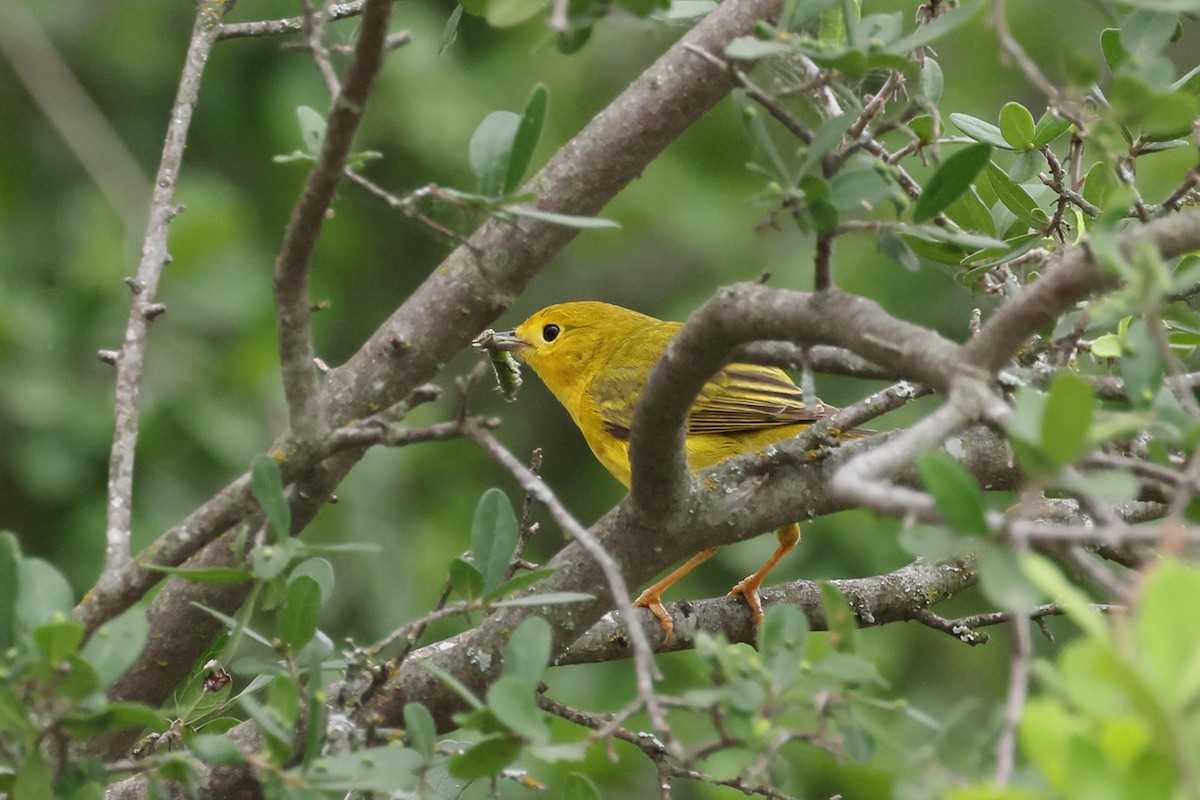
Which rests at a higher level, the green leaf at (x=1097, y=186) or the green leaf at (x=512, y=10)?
the green leaf at (x=512, y=10)

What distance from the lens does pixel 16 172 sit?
717cm

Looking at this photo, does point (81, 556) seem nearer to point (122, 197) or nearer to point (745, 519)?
point (122, 197)

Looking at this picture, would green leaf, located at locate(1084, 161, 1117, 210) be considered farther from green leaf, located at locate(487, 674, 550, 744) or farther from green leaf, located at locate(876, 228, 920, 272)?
green leaf, located at locate(487, 674, 550, 744)

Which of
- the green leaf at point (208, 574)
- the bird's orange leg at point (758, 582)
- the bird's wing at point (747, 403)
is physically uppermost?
the bird's wing at point (747, 403)

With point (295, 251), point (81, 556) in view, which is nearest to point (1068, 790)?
point (295, 251)

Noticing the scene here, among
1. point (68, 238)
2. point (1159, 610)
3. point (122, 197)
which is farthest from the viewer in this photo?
point (68, 238)

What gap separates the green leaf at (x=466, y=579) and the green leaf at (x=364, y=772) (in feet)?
1.21

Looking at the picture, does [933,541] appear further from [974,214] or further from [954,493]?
[974,214]

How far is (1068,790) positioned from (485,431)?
1068mm

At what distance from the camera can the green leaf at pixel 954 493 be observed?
1407 millimetres

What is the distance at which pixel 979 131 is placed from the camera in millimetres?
2992

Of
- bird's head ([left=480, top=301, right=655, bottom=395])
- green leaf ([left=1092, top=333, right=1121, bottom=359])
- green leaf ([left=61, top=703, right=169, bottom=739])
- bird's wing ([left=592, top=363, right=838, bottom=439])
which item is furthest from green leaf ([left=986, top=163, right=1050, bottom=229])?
bird's head ([left=480, top=301, right=655, bottom=395])

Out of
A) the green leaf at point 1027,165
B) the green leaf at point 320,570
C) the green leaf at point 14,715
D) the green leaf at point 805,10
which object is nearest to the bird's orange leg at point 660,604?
the green leaf at point 1027,165

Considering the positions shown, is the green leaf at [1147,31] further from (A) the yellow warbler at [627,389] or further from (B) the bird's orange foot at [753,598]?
(A) the yellow warbler at [627,389]
